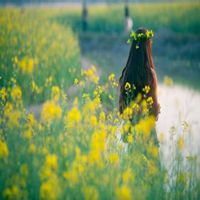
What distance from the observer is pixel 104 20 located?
24.9m

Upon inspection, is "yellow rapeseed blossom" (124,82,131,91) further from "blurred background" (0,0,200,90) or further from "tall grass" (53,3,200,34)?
"tall grass" (53,3,200,34)

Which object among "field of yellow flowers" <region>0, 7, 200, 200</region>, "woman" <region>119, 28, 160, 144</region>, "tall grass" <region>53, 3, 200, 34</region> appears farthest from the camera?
"tall grass" <region>53, 3, 200, 34</region>

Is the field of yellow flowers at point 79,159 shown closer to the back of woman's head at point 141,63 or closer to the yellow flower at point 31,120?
the yellow flower at point 31,120

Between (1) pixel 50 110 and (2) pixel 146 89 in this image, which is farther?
(2) pixel 146 89

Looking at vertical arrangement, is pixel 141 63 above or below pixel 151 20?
above

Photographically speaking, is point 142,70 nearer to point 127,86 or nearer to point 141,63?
point 141,63

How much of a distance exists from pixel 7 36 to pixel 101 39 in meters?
12.1

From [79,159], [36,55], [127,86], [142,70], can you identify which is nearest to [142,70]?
[142,70]

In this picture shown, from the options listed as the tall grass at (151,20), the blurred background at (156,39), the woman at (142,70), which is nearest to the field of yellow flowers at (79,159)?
the woman at (142,70)

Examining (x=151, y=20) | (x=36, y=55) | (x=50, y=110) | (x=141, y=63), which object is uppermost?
(x=141, y=63)

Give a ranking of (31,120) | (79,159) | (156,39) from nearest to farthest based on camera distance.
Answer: (79,159) → (31,120) → (156,39)

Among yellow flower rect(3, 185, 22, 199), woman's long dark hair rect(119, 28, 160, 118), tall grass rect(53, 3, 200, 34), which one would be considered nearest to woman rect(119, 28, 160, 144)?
woman's long dark hair rect(119, 28, 160, 118)

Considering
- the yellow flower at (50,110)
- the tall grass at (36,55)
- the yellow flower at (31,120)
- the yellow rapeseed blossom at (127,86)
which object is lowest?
the tall grass at (36,55)

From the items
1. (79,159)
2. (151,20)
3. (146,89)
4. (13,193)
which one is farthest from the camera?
(151,20)
